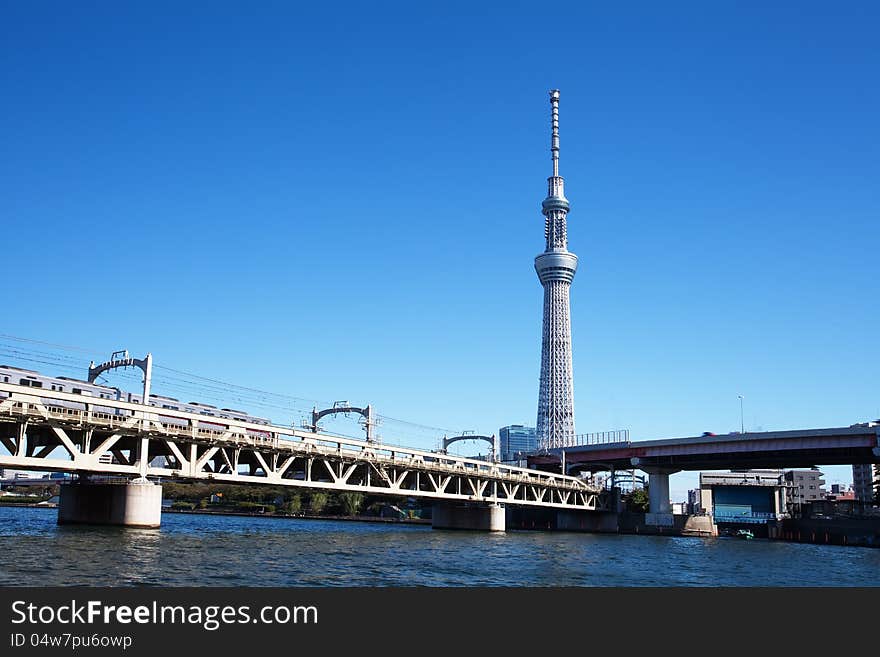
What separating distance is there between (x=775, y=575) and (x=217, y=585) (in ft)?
139

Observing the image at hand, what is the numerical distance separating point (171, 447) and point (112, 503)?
7261mm

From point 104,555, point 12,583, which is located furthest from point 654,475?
point 12,583

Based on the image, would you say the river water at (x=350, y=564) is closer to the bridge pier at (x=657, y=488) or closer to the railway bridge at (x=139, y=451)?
the railway bridge at (x=139, y=451)

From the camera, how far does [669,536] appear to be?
147375 millimetres

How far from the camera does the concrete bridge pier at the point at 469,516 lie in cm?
13362

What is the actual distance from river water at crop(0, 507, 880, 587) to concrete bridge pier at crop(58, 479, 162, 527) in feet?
6.08

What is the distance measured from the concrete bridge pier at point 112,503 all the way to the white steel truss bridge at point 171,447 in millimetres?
1682

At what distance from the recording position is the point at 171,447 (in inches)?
3152

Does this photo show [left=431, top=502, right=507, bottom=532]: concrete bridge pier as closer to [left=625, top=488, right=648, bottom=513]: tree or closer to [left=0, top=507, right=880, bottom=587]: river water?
[left=0, top=507, right=880, bottom=587]: river water

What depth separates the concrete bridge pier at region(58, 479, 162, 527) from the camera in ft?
252

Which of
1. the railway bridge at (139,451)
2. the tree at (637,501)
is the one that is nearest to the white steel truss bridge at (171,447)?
the railway bridge at (139,451)

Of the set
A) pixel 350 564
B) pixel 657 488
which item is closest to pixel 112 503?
pixel 350 564
